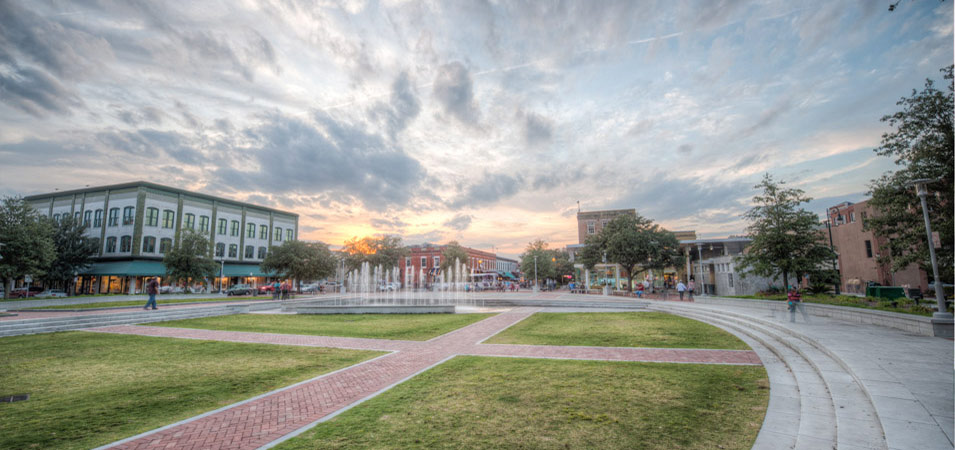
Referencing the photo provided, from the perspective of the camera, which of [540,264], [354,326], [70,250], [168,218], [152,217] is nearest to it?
[354,326]

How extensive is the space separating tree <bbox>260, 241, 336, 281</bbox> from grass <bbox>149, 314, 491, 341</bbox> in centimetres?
2406

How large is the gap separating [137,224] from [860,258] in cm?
7695

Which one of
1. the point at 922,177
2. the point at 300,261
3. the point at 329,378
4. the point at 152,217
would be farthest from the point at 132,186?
the point at 922,177

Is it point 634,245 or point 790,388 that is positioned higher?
point 634,245

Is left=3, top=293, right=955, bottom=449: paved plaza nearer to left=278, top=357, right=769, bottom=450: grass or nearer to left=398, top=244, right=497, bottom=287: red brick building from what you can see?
left=278, top=357, right=769, bottom=450: grass

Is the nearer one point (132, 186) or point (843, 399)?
point (843, 399)

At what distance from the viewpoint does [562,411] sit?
573cm

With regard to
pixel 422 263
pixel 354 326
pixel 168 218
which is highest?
pixel 168 218

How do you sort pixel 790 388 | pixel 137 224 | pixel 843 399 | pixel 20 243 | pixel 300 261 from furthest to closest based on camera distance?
pixel 137 224, pixel 300 261, pixel 20 243, pixel 790 388, pixel 843 399

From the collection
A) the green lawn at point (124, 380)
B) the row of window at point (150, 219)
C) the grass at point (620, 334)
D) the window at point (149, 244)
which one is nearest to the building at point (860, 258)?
the grass at point (620, 334)

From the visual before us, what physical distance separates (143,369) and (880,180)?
25595 mm

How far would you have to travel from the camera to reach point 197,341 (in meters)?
13.2

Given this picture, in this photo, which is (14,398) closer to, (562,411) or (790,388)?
(562,411)

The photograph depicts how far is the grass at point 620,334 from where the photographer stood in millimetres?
11577
